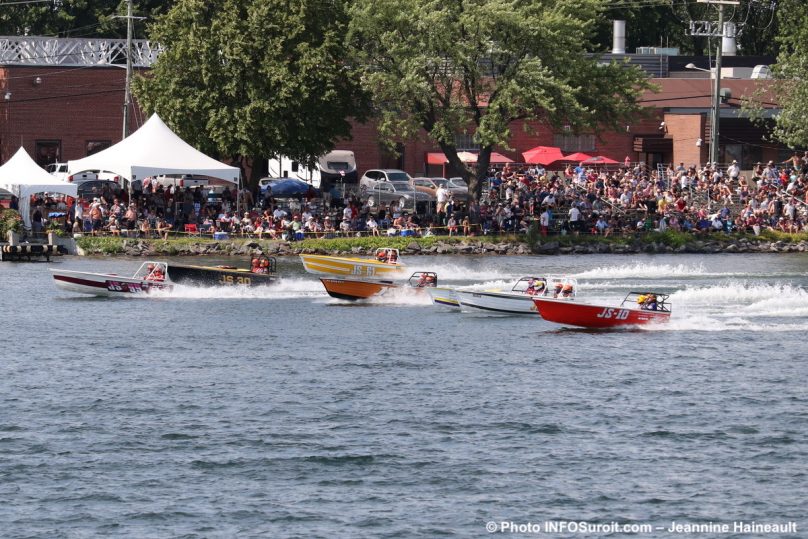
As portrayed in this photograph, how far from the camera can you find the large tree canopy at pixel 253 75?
73.7m

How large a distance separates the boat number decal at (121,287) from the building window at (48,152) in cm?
3600

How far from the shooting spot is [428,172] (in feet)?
314

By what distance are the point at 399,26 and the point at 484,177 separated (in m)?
9.41

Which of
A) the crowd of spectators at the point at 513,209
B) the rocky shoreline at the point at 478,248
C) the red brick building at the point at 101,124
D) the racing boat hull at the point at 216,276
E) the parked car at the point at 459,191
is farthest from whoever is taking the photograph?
the red brick building at the point at 101,124

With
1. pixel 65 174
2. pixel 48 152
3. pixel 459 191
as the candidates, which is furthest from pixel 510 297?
pixel 48 152

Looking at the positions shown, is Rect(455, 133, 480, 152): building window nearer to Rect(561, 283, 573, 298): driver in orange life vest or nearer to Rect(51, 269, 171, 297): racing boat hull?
Rect(51, 269, 171, 297): racing boat hull

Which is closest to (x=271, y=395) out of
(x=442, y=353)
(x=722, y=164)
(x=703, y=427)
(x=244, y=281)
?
(x=442, y=353)

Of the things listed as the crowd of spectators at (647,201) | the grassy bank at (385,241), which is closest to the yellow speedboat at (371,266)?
the grassy bank at (385,241)

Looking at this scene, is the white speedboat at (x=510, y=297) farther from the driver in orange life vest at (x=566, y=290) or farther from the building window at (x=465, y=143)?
the building window at (x=465, y=143)

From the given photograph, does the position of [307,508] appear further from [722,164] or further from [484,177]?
[722,164]

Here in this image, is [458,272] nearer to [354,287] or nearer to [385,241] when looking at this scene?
[385,241]

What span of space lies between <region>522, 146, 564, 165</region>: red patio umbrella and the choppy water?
1492 inches

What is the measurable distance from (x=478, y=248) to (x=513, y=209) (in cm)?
416

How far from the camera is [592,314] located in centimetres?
4581
